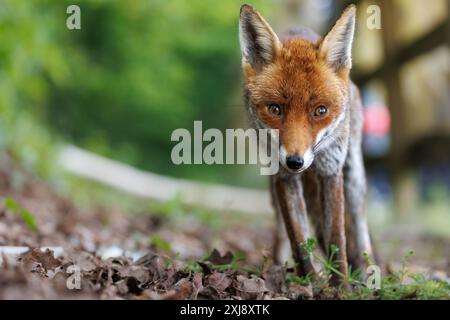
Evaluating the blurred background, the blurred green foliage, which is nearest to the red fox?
the blurred background

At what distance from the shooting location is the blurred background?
909 centimetres

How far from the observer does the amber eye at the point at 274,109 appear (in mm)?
3770

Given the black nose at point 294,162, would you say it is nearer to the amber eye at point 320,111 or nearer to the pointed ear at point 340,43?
the amber eye at point 320,111

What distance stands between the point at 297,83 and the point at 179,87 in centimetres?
1451

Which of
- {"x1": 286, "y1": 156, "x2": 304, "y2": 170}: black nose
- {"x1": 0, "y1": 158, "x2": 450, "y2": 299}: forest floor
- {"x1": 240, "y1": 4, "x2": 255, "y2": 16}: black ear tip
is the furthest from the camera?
{"x1": 240, "y1": 4, "x2": 255, "y2": 16}: black ear tip

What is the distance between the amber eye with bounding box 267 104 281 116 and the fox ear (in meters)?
0.34

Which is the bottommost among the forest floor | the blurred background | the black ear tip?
the forest floor

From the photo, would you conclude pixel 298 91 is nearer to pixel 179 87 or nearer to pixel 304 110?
pixel 304 110

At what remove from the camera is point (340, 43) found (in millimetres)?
4012

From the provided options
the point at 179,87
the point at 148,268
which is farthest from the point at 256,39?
the point at 179,87

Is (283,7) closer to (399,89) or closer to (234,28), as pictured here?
(234,28)

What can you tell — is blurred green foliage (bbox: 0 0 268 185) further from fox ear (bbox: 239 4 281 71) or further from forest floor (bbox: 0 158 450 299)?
fox ear (bbox: 239 4 281 71)

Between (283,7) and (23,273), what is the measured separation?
20548mm

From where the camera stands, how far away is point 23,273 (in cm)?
284
